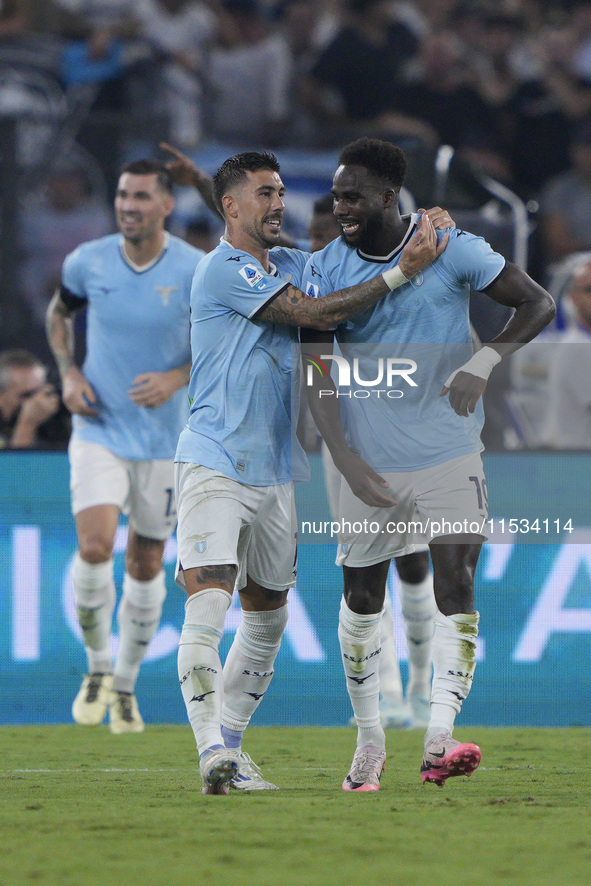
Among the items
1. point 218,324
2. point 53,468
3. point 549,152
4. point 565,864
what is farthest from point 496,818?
point 549,152

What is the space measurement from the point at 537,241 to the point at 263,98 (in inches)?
114

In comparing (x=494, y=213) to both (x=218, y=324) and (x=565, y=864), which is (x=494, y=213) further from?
(x=565, y=864)

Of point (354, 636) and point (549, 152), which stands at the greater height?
point (549, 152)

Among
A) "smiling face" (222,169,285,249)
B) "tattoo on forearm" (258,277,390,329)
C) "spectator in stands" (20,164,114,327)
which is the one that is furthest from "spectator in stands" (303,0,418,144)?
"tattoo on forearm" (258,277,390,329)

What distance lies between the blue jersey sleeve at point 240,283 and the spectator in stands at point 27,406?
345 centimetres

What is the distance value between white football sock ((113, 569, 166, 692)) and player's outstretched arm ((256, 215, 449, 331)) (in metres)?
2.82

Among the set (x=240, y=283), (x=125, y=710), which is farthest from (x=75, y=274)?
(x=240, y=283)

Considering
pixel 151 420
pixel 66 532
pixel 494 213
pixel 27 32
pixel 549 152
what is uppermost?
pixel 27 32

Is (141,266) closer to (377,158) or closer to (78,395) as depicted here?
(78,395)

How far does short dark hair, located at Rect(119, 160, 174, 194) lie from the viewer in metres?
7.25

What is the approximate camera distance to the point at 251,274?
4.71 m

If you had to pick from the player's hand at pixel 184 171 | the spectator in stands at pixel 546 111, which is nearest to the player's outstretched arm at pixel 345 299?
the player's hand at pixel 184 171

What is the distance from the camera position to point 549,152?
11555 millimetres

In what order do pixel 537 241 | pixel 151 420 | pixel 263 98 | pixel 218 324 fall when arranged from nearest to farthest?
pixel 218 324, pixel 151 420, pixel 537 241, pixel 263 98
